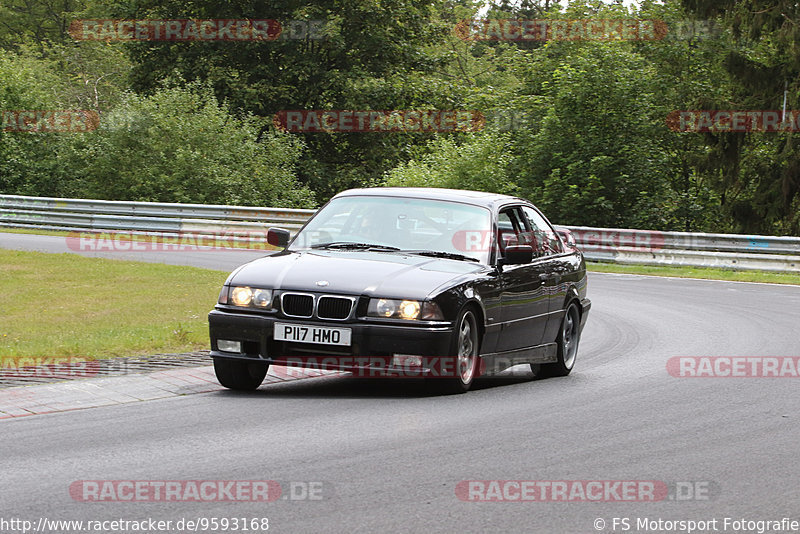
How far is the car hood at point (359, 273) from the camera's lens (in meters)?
8.38

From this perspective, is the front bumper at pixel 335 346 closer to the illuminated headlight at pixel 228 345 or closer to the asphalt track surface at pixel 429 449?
the illuminated headlight at pixel 228 345

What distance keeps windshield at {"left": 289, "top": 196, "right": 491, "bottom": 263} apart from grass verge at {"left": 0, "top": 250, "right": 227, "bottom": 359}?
2150mm

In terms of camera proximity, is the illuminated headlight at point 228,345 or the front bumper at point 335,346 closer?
the front bumper at point 335,346

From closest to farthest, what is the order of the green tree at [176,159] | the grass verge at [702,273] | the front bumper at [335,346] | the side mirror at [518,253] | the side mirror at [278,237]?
the front bumper at [335,346] → the side mirror at [518,253] → the side mirror at [278,237] → the grass verge at [702,273] → the green tree at [176,159]

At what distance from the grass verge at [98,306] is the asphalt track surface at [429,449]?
7.91ft

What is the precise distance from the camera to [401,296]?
8336mm

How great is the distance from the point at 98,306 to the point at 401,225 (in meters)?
6.35

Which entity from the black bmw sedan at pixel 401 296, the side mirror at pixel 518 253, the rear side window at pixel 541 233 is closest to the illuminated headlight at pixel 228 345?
the black bmw sedan at pixel 401 296

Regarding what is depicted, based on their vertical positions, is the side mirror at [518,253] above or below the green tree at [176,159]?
above

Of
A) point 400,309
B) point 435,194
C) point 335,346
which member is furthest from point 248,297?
point 435,194

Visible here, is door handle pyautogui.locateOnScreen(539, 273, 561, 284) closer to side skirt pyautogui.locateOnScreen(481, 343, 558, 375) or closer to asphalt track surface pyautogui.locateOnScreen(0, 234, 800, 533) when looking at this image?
side skirt pyautogui.locateOnScreen(481, 343, 558, 375)

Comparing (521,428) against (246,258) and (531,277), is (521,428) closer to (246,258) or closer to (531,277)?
(531,277)

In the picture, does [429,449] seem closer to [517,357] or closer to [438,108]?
[517,357]

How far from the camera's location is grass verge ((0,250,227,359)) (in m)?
11.1
